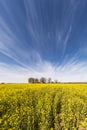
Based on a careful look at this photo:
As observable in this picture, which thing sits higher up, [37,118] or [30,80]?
[30,80]

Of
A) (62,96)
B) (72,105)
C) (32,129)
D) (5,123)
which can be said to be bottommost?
(32,129)

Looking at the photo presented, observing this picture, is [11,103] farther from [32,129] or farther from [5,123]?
[5,123]

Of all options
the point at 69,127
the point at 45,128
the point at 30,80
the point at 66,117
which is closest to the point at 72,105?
the point at 66,117

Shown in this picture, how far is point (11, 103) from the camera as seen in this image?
848cm

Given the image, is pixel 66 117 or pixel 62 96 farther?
pixel 62 96

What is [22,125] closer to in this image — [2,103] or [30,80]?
[2,103]

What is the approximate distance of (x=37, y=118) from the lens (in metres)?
7.46

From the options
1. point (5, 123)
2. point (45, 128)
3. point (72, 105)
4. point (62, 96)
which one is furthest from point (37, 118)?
point (62, 96)

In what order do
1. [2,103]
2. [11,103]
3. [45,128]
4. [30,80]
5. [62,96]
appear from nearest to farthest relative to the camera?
[45,128]
[2,103]
[11,103]
[62,96]
[30,80]

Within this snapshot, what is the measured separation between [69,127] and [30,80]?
92.6 metres

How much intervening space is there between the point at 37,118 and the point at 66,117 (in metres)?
1.63

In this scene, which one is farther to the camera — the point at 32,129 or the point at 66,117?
the point at 66,117

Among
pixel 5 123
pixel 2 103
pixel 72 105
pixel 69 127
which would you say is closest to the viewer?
pixel 5 123

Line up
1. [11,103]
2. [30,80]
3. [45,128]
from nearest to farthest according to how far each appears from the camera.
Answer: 1. [45,128]
2. [11,103]
3. [30,80]
